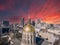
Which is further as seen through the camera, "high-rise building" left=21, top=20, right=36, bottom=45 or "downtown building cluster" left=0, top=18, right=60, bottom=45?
"downtown building cluster" left=0, top=18, right=60, bottom=45

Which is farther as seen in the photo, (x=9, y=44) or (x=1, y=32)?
(x=1, y=32)

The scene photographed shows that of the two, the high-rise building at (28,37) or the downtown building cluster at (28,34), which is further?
the downtown building cluster at (28,34)

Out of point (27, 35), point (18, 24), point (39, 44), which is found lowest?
point (39, 44)

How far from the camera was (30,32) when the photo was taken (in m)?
5.39

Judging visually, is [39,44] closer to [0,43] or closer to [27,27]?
[27,27]

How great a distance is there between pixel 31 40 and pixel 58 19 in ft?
6.50

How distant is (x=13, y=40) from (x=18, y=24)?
3.12 ft

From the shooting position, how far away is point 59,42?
5.33m

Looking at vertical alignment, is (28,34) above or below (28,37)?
above

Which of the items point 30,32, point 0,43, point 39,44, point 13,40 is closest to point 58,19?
point 39,44

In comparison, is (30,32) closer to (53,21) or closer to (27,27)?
(27,27)

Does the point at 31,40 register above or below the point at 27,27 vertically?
below

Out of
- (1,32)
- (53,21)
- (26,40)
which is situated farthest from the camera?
(1,32)

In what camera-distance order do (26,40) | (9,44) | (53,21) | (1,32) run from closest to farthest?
(26,40) → (9,44) → (53,21) → (1,32)
